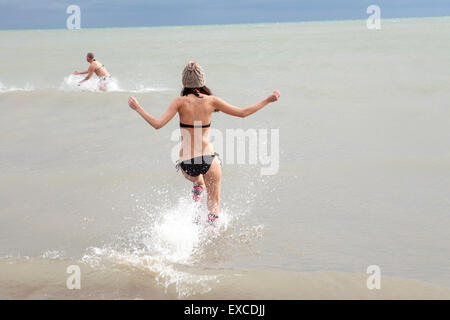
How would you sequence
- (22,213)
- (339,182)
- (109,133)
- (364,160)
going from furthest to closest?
(109,133) < (364,160) < (339,182) < (22,213)

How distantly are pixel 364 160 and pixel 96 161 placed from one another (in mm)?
4149

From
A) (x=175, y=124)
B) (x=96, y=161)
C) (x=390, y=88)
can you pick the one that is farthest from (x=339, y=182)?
(x=390, y=88)

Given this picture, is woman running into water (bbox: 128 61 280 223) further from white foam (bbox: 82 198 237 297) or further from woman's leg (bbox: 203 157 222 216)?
white foam (bbox: 82 198 237 297)

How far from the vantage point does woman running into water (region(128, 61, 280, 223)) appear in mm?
4004

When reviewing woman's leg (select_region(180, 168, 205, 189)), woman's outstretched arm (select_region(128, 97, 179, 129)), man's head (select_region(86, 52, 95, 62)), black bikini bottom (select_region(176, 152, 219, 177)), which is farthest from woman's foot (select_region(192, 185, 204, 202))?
man's head (select_region(86, 52, 95, 62))

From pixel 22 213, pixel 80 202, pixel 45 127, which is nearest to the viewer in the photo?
pixel 22 213

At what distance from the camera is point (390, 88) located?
48.0 feet

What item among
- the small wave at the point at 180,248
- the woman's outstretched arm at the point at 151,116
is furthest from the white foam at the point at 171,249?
the woman's outstretched arm at the point at 151,116

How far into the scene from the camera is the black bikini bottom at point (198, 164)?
4.27m

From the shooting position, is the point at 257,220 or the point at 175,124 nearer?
the point at 257,220

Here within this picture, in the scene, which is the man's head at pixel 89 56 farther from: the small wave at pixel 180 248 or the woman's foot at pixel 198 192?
the woman's foot at pixel 198 192

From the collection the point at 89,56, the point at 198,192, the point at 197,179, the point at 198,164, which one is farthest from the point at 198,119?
the point at 89,56

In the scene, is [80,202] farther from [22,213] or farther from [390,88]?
[390,88]

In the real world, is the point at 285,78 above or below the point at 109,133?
above
